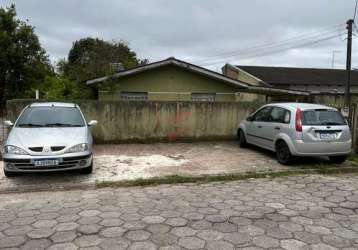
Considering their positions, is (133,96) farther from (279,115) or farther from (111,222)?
(111,222)

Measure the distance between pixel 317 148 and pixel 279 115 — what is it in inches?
55.3

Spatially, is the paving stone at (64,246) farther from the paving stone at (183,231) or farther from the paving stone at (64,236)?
the paving stone at (183,231)

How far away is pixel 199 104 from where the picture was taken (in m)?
12.5

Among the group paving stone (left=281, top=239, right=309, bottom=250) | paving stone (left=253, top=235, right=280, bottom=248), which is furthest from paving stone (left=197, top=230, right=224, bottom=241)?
paving stone (left=281, top=239, right=309, bottom=250)

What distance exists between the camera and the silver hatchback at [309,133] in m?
8.23

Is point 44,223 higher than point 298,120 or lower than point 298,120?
lower

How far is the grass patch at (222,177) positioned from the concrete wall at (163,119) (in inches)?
188

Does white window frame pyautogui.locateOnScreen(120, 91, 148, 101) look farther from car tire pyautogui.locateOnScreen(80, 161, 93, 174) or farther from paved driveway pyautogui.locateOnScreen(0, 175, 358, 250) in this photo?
paved driveway pyautogui.locateOnScreen(0, 175, 358, 250)

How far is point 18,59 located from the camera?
26.6 metres

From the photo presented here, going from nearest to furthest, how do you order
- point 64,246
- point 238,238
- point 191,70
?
1. point 64,246
2. point 238,238
3. point 191,70

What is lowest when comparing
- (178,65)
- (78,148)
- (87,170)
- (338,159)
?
(87,170)

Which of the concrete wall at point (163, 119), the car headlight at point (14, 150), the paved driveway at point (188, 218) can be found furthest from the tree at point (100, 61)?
the paved driveway at point (188, 218)

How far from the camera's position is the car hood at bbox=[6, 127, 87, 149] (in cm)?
678

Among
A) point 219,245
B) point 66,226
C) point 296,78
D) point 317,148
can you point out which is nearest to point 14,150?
point 66,226
